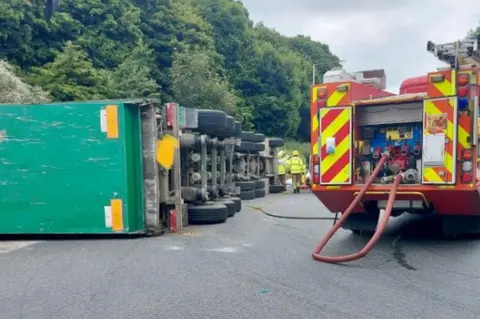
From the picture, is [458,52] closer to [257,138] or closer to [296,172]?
[257,138]

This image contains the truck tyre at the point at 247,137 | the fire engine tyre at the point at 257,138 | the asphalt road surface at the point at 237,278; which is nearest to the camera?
the asphalt road surface at the point at 237,278

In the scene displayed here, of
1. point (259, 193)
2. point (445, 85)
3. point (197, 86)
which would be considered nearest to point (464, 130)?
point (445, 85)

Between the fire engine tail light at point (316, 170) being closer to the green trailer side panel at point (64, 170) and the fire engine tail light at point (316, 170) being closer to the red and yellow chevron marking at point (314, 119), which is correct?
the red and yellow chevron marking at point (314, 119)

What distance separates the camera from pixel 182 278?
5047 mm

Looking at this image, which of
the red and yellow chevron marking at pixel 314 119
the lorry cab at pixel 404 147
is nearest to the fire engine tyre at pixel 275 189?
the lorry cab at pixel 404 147

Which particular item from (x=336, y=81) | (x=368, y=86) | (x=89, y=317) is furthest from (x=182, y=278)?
(x=368, y=86)

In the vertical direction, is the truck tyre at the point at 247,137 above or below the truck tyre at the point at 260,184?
above

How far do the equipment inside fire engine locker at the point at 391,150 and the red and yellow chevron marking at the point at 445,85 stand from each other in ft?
1.86

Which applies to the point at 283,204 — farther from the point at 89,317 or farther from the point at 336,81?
the point at 89,317

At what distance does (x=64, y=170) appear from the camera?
7547 mm

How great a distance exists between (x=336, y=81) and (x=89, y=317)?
4.53 metres

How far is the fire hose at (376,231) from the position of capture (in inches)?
223

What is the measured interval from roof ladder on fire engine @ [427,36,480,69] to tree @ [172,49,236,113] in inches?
933

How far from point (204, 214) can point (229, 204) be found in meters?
1.20
